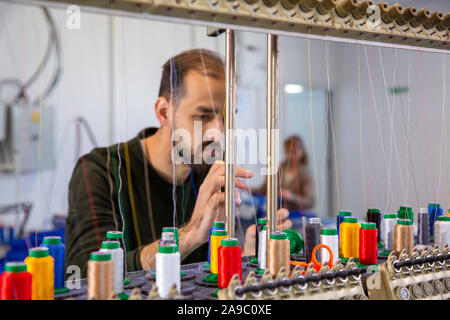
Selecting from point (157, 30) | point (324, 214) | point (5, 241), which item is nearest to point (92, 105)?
point (157, 30)

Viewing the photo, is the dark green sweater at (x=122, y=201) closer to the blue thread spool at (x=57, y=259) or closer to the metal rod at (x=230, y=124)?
the metal rod at (x=230, y=124)

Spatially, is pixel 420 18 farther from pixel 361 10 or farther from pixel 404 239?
pixel 404 239

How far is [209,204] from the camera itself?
1662 millimetres

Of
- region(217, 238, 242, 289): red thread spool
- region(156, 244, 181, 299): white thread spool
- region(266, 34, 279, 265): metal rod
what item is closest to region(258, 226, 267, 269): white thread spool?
region(266, 34, 279, 265): metal rod

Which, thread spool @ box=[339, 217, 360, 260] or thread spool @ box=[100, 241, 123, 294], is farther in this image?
thread spool @ box=[339, 217, 360, 260]

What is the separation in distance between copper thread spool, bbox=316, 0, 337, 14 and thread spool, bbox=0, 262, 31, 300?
1.09 metres

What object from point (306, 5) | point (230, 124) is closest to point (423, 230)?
point (230, 124)

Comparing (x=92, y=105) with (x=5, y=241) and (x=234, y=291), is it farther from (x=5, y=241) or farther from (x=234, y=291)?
(x=234, y=291)

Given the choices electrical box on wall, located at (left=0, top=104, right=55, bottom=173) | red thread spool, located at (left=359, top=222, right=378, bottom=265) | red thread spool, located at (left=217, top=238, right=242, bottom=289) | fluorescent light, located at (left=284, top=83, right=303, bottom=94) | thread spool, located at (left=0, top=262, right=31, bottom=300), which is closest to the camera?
thread spool, located at (left=0, top=262, right=31, bottom=300)

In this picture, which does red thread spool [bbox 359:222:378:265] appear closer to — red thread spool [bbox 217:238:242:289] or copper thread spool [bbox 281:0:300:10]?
red thread spool [bbox 217:238:242:289]

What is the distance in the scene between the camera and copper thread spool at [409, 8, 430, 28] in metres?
1.60

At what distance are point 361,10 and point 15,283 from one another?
4.21 feet

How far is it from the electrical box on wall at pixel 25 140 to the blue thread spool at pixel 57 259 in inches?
84.0

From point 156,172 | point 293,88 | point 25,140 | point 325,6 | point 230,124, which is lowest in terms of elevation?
point 156,172
